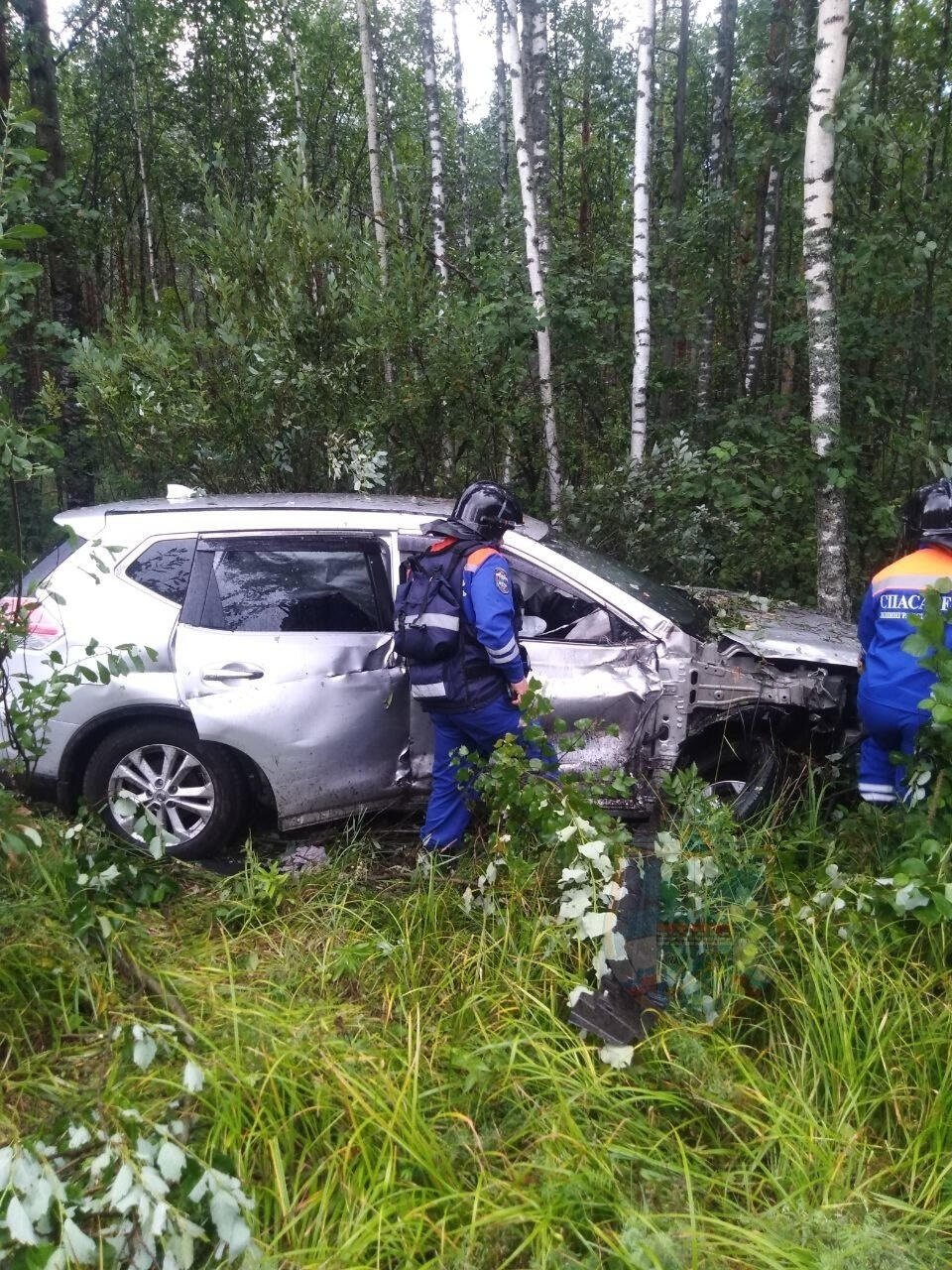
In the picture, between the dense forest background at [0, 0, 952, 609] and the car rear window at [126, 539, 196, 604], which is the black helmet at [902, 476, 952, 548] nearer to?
the dense forest background at [0, 0, 952, 609]

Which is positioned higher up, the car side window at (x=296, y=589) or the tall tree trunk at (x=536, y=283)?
the tall tree trunk at (x=536, y=283)

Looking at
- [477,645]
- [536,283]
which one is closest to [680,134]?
[536,283]

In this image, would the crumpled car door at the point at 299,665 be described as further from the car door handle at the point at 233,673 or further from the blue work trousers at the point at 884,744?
the blue work trousers at the point at 884,744

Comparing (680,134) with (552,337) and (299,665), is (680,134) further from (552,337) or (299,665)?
(299,665)

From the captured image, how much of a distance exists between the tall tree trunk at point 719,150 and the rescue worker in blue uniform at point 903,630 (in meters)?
8.52

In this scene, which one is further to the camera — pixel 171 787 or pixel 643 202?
pixel 643 202

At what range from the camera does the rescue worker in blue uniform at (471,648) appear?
3658 millimetres

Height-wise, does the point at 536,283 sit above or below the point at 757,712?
above

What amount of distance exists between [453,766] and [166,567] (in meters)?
1.75

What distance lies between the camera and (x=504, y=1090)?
8.00 ft

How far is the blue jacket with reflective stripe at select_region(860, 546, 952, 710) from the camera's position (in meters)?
3.21

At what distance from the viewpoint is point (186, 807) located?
13.6 ft

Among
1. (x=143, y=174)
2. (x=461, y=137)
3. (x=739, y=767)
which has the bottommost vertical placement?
(x=739, y=767)

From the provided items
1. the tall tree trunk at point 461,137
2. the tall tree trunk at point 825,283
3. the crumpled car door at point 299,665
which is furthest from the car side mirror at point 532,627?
the tall tree trunk at point 461,137
